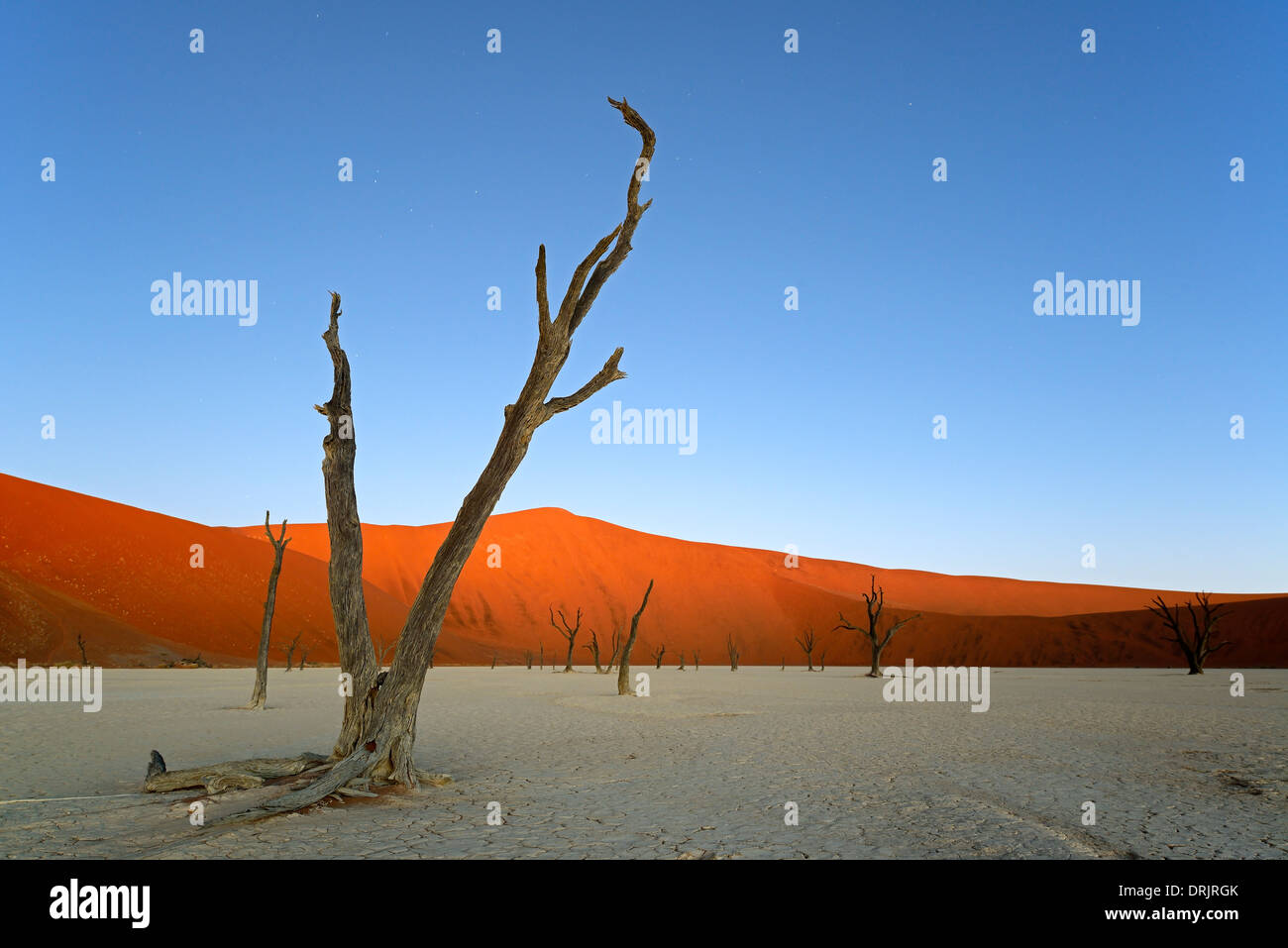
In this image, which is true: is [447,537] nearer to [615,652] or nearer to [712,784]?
[712,784]

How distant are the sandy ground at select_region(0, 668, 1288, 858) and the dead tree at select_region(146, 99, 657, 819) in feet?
2.46

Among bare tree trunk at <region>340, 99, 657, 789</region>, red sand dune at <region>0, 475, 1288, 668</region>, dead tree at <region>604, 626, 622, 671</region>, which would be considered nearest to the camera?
bare tree trunk at <region>340, 99, 657, 789</region>

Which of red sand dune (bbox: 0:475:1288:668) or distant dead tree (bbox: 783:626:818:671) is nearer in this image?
distant dead tree (bbox: 783:626:818:671)

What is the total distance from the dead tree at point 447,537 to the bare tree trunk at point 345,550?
0.01m

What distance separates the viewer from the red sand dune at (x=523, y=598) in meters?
59.0

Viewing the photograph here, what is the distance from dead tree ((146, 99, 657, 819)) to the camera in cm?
866

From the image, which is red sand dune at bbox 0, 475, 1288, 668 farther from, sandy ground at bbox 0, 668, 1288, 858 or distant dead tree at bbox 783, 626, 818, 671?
sandy ground at bbox 0, 668, 1288, 858

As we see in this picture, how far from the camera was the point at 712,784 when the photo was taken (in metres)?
9.41

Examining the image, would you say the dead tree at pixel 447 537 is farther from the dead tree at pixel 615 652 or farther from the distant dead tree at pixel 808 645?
the distant dead tree at pixel 808 645

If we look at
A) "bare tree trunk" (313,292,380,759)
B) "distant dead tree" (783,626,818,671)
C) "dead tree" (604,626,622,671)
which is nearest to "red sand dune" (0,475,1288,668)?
"distant dead tree" (783,626,818,671)

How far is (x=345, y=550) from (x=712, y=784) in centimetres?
504

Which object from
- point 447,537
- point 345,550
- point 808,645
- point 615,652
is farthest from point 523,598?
point 447,537

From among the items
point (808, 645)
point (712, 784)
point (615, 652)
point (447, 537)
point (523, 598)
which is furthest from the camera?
point (523, 598)
